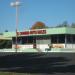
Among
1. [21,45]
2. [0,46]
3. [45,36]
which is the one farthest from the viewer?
[0,46]

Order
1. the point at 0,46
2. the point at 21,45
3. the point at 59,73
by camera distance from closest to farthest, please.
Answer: the point at 59,73
the point at 21,45
the point at 0,46

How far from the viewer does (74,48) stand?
6069 cm

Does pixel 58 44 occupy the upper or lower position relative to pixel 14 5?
lower

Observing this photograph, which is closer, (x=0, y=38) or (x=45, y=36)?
(x=45, y=36)

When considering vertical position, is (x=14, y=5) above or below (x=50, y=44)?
above

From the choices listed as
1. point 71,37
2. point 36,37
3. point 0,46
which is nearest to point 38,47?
point 36,37

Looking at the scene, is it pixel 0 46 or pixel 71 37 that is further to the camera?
pixel 0 46

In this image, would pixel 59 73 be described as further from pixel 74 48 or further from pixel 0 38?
pixel 0 38

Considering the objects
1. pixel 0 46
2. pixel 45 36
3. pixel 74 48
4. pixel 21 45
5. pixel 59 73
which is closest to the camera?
pixel 59 73

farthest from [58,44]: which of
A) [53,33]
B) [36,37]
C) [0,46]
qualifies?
[0,46]

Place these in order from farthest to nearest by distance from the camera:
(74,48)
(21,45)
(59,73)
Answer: (21,45), (74,48), (59,73)

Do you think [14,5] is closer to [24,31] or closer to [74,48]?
[24,31]

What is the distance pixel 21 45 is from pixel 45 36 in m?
7.89

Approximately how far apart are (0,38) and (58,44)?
99.7ft
